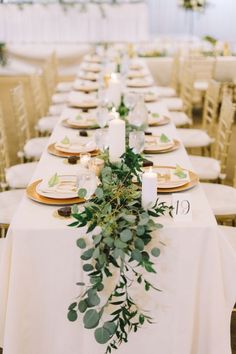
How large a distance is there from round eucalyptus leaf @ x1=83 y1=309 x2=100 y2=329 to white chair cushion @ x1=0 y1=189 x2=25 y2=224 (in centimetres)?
92

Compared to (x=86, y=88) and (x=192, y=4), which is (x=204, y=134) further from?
(x=192, y=4)

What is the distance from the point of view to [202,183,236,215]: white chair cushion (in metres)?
2.63

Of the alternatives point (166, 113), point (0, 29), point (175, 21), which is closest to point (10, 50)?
A: point (0, 29)

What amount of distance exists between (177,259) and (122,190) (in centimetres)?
30

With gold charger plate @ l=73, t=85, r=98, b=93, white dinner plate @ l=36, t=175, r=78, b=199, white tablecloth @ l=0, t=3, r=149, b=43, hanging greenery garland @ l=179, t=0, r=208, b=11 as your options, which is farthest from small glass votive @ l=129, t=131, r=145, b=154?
white tablecloth @ l=0, t=3, r=149, b=43

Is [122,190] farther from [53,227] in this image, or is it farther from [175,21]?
[175,21]

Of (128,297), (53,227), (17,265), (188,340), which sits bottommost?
(188,340)

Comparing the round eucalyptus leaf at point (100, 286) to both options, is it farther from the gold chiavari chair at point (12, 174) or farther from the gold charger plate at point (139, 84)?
the gold charger plate at point (139, 84)

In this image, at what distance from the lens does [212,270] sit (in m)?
1.87

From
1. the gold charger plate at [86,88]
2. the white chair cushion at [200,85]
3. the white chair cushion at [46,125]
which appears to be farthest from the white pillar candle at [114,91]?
the white chair cushion at [200,85]

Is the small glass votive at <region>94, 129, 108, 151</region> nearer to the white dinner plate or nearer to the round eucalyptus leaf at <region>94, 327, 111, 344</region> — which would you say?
the white dinner plate

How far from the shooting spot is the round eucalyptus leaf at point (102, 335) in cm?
170

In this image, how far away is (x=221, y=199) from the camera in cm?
274

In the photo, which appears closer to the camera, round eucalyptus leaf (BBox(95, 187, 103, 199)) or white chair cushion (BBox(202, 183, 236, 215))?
round eucalyptus leaf (BBox(95, 187, 103, 199))
